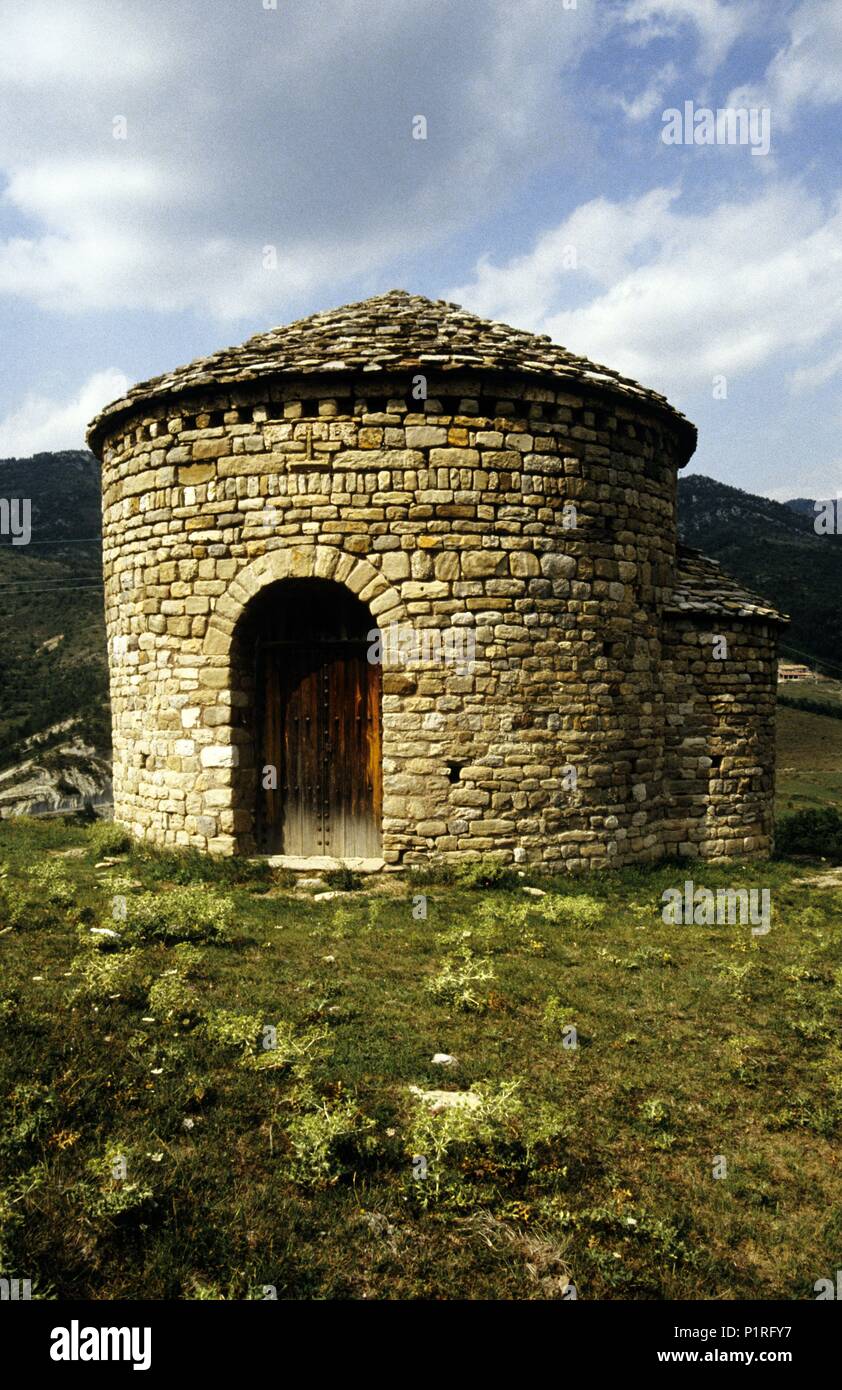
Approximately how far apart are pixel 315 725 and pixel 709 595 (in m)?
5.18

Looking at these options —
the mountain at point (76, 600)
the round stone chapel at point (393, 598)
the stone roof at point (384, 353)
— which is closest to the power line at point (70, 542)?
the mountain at point (76, 600)

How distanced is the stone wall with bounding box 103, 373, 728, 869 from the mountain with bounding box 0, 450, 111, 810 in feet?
11.4

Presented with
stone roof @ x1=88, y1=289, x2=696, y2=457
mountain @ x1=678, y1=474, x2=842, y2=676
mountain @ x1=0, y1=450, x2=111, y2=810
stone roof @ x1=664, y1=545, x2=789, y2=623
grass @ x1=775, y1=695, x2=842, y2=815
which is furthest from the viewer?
mountain @ x1=678, y1=474, x2=842, y2=676

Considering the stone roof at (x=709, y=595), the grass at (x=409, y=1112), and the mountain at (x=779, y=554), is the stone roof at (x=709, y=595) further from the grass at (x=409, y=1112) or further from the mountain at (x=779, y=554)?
the mountain at (x=779, y=554)

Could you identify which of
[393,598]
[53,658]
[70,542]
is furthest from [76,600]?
[393,598]

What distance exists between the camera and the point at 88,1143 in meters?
3.37

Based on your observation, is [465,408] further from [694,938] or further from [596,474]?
[694,938]

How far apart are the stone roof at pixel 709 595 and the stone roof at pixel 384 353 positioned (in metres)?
1.92

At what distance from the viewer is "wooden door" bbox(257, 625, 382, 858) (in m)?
8.75

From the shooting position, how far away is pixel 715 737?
9.98 metres

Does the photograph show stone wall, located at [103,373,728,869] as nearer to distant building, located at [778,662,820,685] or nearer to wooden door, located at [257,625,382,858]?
wooden door, located at [257,625,382,858]

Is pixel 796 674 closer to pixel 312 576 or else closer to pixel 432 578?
pixel 432 578

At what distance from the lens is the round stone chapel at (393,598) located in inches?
320

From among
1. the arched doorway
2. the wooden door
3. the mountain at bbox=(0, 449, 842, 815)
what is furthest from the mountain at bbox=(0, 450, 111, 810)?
the wooden door
